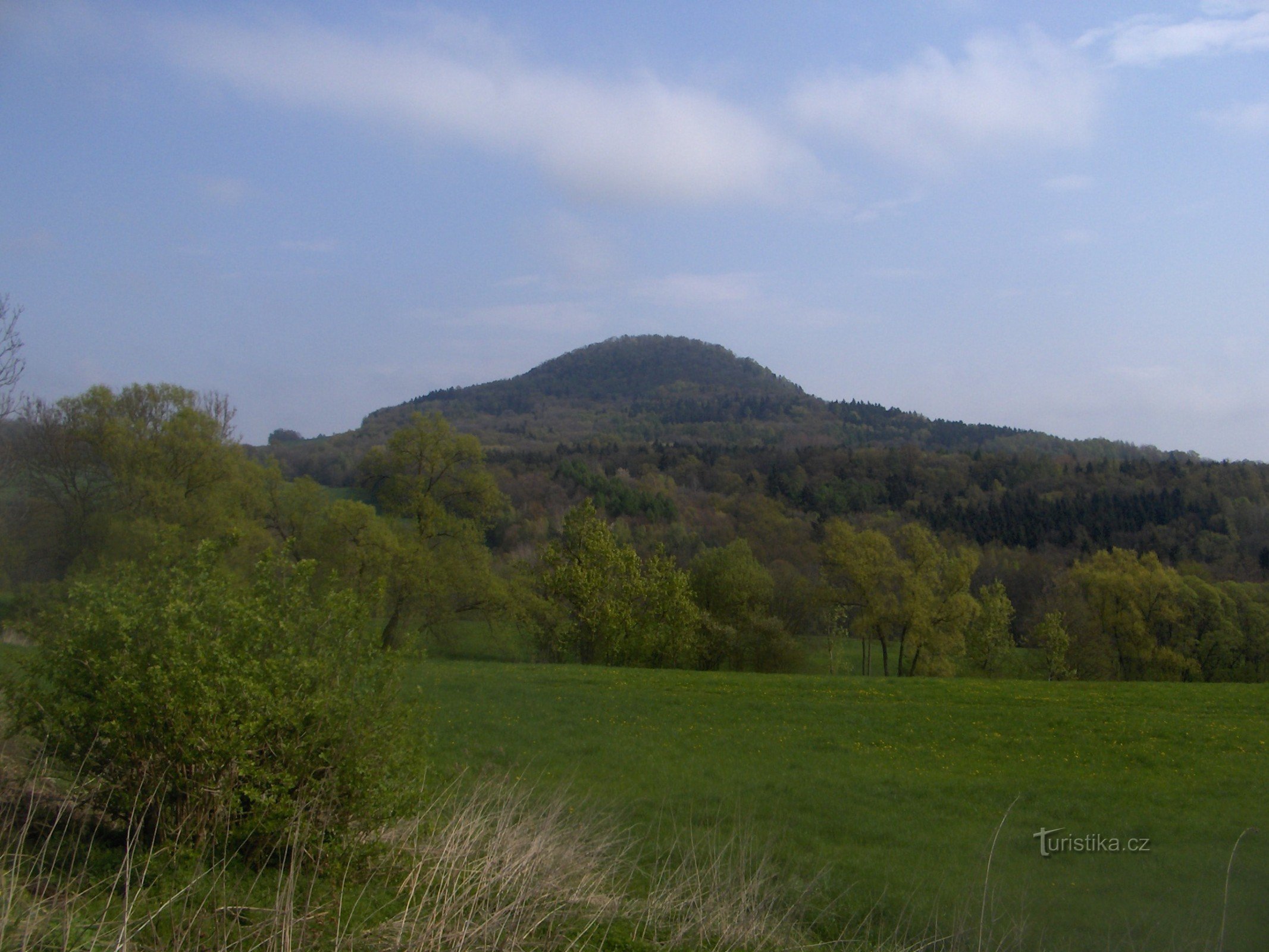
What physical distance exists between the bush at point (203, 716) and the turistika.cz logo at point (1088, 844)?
9012 mm

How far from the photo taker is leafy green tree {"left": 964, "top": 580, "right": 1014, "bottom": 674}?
4456 centimetres

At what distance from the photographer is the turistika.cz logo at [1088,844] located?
35.5 feet

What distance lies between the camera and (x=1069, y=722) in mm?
18938

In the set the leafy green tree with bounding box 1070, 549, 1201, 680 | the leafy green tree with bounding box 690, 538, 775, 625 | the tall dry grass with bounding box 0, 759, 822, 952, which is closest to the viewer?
the tall dry grass with bounding box 0, 759, 822, 952

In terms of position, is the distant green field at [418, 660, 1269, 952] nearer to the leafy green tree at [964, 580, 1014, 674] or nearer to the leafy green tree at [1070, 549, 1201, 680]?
the leafy green tree at [964, 580, 1014, 674]

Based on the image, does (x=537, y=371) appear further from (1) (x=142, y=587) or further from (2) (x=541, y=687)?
(1) (x=142, y=587)

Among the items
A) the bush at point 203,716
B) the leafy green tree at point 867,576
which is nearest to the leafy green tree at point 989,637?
the leafy green tree at point 867,576

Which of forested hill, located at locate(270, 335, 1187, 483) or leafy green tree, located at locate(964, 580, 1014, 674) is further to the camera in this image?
forested hill, located at locate(270, 335, 1187, 483)

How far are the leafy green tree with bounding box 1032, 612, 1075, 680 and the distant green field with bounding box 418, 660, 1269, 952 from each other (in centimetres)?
1824

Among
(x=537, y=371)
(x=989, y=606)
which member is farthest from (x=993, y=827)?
(x=537, y=371)

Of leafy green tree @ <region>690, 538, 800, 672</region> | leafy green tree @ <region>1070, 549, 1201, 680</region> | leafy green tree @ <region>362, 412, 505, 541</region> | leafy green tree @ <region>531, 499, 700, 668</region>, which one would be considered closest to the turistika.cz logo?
leafy green tree @ <region>531, 499, 700, 668</region>

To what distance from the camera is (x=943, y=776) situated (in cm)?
1526

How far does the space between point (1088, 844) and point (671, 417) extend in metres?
144

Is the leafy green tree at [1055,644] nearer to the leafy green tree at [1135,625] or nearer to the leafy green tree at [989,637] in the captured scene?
the leafy green tree at [989,637]
